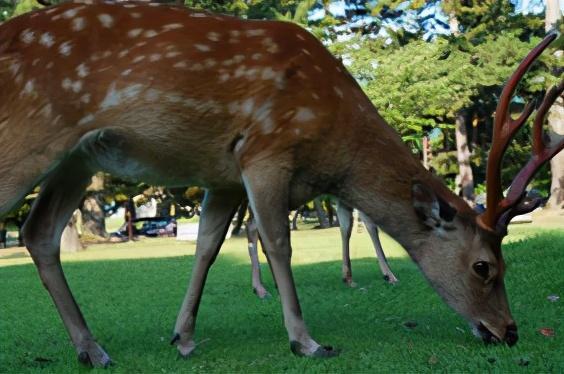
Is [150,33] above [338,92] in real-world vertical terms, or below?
above

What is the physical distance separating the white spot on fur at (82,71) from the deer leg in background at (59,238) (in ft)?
1.60

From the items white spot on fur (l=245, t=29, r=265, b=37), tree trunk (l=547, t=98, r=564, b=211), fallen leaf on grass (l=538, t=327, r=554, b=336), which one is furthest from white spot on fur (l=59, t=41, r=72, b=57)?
tree trunk (l=547, t=98, r=564, b=211)

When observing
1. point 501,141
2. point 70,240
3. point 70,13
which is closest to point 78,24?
point 70,13

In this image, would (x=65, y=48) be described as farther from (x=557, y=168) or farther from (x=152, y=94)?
(x=557, y=168)

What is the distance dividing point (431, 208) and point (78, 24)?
2176mm

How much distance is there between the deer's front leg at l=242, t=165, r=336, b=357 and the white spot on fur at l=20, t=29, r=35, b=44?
Answer: 1320mm

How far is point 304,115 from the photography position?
4.55 meters

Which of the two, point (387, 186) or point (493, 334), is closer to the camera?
point (493, 334)

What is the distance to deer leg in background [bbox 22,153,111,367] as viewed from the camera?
4.68 metres

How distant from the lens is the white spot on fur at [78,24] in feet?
14.9

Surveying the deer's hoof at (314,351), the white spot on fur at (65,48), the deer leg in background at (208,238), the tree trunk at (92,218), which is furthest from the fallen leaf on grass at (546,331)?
the tree trunk at (92,218)

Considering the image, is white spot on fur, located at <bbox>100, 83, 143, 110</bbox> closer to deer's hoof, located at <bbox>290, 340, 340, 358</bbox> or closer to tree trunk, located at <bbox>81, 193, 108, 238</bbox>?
deer's hoof, located at <bbox>290, 340, 340, 358</bbox>

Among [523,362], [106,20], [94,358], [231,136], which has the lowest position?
[94,358]

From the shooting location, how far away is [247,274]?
433 inches
